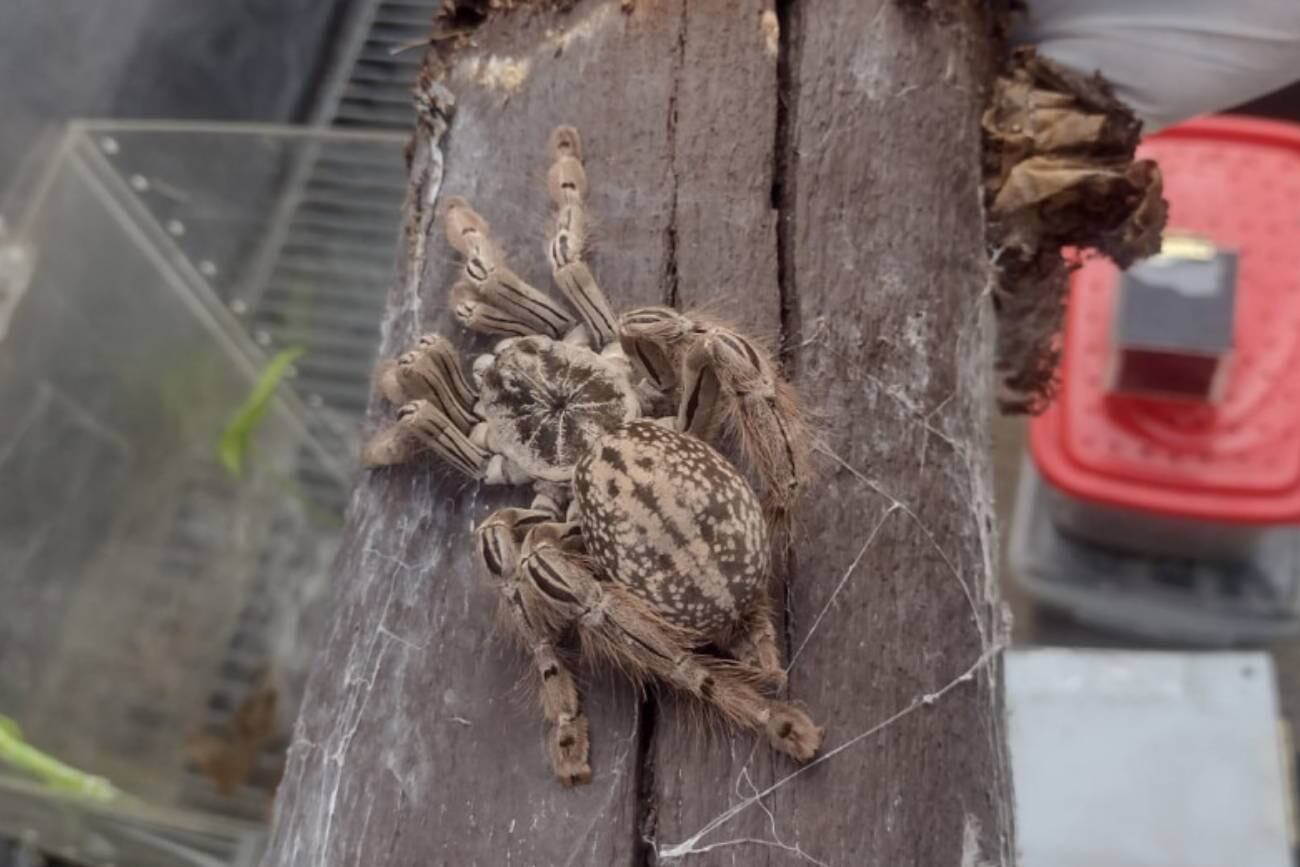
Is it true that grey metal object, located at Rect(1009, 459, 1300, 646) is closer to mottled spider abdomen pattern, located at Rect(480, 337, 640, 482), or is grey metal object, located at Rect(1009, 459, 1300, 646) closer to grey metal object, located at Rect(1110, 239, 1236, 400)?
grey metal object, located at Rect(1110, 239, 1236, 400)

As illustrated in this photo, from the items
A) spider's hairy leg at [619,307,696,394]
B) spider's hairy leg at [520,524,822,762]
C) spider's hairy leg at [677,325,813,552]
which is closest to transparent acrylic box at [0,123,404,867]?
spider's hairy leg at [520,524,822,762]

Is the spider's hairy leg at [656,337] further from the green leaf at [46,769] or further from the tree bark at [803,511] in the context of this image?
the green leaf at [46,769]

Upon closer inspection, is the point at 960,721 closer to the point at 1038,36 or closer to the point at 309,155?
the point at 1038,36

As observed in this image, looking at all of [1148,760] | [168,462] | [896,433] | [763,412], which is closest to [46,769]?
[168,462]

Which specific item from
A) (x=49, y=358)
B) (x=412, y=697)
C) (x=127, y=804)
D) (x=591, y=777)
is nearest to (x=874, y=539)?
(x=591, y=777)

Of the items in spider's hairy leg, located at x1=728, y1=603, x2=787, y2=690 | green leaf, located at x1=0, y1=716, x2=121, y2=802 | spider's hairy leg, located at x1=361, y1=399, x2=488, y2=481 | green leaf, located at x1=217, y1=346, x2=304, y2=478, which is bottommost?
green leaf, located at x1=0, y1=716, x2=121, y2=802
